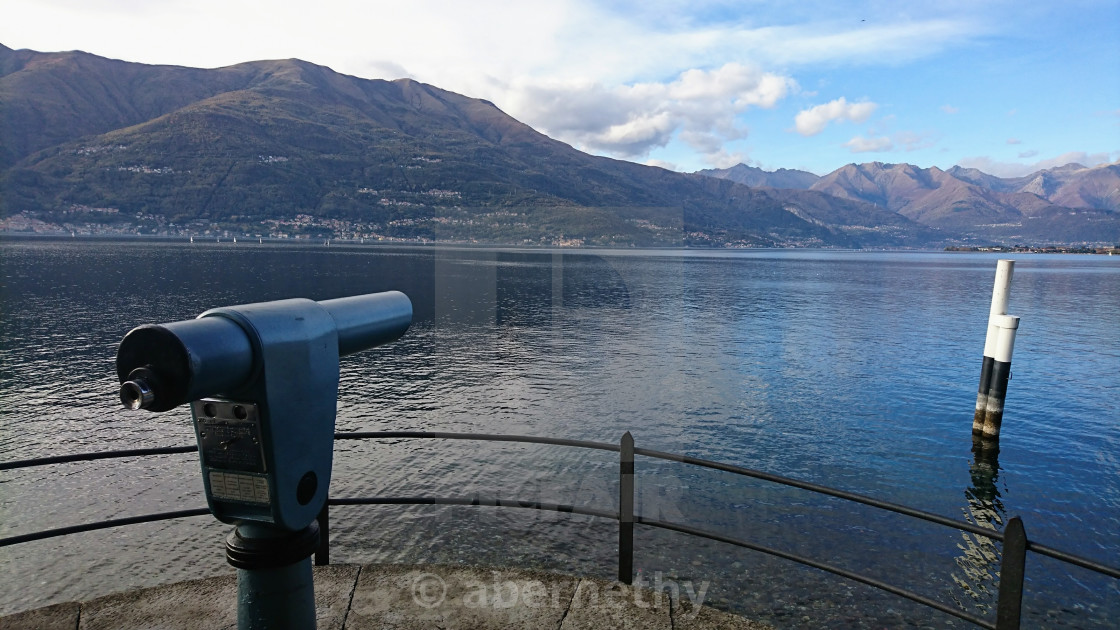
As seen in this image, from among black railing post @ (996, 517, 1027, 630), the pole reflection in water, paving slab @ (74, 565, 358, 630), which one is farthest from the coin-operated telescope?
the pole reflection in water

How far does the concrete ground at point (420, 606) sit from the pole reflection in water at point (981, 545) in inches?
381

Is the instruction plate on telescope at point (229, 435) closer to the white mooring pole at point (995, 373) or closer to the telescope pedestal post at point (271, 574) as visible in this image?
the telescope pedestal post at point (271, 574)

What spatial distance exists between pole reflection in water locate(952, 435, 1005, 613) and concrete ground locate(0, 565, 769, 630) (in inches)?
381

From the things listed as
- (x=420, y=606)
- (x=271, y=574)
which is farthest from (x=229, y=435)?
(x=420, y=606)

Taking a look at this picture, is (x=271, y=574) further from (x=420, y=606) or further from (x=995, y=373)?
(x=995, y=373)

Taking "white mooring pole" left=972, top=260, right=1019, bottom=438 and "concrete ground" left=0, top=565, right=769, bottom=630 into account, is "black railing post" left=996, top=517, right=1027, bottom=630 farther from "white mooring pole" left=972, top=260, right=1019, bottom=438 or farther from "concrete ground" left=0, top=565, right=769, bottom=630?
"white mooring pole" left=972, top=260, right=1019, bottom=438

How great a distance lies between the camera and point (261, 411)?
2803mm

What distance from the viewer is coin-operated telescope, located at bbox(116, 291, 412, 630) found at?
98.7 inches

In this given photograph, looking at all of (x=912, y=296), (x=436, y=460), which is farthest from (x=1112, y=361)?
(x=912, y=296)

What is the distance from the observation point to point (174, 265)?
98312 mm

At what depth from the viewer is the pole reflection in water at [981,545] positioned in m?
12.2

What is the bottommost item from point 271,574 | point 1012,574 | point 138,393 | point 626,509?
point 626,509

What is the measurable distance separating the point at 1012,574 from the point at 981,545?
1265 centimetres

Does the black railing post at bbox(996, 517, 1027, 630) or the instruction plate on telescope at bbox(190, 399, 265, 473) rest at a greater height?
the instruction plate on telescope at bbox(190, 399, 265, 473)
